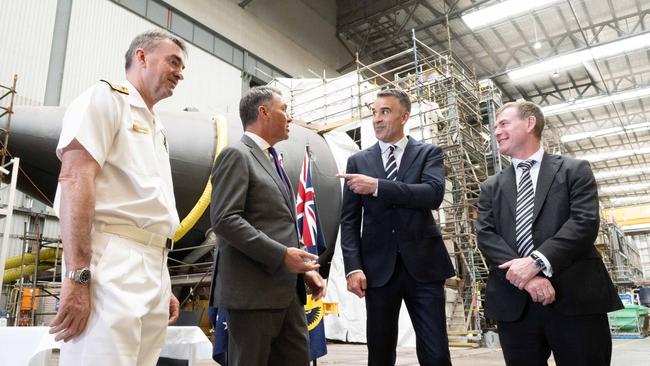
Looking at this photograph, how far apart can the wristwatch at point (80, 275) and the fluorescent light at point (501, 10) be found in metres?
14.3

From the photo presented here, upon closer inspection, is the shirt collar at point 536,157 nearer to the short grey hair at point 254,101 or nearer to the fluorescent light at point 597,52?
the short grey hair at point 254,101

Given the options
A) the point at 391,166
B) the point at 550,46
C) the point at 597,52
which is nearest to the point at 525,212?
the point at 391,166

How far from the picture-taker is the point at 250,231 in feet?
6.85

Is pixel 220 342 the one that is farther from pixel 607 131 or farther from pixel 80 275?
pixel 607 131

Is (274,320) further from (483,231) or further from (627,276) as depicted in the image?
(627,276)

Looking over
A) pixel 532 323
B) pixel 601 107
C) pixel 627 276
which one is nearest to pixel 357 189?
pixel 532 323

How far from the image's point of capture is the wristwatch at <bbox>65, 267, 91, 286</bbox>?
154 centimetres

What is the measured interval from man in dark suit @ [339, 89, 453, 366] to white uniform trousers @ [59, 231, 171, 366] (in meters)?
1.16

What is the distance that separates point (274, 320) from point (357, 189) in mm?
829

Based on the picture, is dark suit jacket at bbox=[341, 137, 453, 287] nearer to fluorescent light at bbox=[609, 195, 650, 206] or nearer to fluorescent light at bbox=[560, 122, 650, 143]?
fluorescent light at bbox=[560, 122, 650, 143]

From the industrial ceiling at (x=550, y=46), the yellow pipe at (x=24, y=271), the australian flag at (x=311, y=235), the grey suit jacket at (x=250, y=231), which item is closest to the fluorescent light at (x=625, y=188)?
the industrial ceiling at (x=550, y=46)

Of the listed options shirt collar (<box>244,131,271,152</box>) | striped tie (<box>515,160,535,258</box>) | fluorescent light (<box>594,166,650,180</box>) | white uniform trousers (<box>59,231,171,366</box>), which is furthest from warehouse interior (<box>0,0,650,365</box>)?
white uniform trousers (<box>59,231,171,366</box>)

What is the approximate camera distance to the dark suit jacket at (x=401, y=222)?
8.46 ft

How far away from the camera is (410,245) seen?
2.60 meters
